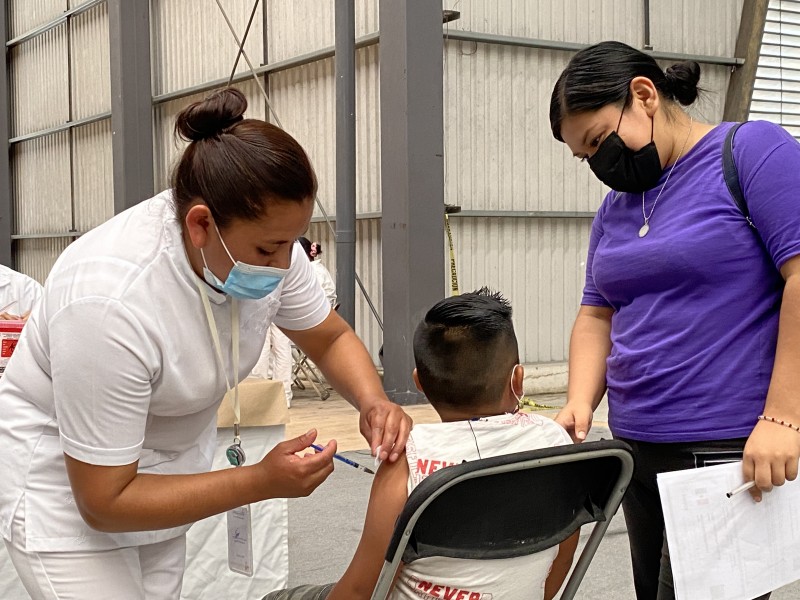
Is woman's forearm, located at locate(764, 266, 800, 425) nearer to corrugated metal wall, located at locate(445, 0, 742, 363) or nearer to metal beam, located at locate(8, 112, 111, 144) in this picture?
corrugated metal wall, located at locate(445, 0, 742, 363)

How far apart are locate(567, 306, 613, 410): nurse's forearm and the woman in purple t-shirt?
0.07m

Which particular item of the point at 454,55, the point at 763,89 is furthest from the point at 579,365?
the point at 763,89

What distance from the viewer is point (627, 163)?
158 cm

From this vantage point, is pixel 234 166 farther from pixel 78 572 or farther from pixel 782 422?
pixel 782 422

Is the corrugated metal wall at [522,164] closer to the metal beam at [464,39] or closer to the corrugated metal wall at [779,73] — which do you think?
the metal beam at [464,39]

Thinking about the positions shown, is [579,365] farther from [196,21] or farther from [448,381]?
[196,21]

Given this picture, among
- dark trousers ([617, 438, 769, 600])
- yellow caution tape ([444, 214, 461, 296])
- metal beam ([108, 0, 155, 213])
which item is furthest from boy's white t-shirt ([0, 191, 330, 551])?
metal beam ([108, 0, 155, 213])

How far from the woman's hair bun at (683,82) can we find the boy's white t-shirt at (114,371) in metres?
0.78

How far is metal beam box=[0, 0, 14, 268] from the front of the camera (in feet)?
50.5

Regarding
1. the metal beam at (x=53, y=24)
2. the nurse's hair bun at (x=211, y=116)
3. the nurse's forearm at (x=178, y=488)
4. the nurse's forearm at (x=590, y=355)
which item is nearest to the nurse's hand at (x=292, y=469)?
the nurse's forearm at (x=178, y=488)

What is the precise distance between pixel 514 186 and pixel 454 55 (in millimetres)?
1326

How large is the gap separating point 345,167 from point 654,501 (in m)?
6.58

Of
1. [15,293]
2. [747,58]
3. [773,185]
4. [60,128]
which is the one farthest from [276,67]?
[773,185]

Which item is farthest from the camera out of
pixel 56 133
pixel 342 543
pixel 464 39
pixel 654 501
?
pixel 56 133
